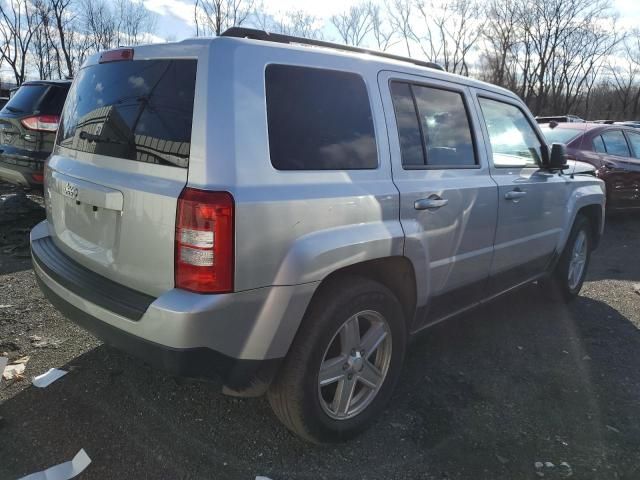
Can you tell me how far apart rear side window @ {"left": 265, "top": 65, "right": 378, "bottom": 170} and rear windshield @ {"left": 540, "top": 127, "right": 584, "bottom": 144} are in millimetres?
6055

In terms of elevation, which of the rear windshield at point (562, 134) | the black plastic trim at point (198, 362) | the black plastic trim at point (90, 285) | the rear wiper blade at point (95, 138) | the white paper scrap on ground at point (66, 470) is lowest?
the white paper scrap on ground at point (66, 470)

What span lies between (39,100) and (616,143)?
8.42 meters

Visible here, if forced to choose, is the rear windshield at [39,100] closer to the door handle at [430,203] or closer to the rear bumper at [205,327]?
the rear bumper at [205,327]

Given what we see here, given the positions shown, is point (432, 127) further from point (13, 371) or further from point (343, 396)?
point (13, 371)

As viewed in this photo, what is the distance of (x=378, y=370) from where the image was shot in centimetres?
276

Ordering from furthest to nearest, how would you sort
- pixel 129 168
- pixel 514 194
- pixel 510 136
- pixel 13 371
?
pixel 510 136
pixel 514 194
pixel 13 371
pixel 129 168

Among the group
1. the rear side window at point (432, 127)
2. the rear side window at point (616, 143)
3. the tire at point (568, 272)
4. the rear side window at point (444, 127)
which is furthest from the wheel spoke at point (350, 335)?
the rear side window at point (616, 143)

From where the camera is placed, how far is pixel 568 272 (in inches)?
185

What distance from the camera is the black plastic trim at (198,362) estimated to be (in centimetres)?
204

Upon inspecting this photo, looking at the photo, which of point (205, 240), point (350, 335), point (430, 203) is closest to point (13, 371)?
point (205, 240)

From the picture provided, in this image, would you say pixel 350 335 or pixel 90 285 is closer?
pixel 90 285

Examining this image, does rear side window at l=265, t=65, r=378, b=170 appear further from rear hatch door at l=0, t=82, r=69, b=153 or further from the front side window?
rear hatch door at l=0, t=82, r=69, b=153

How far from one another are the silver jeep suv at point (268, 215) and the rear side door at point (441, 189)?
0.04 ft

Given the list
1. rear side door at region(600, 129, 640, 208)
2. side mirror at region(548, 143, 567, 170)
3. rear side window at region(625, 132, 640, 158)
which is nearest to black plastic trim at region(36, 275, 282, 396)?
side mirror at region(548, 143, 567, 170)
